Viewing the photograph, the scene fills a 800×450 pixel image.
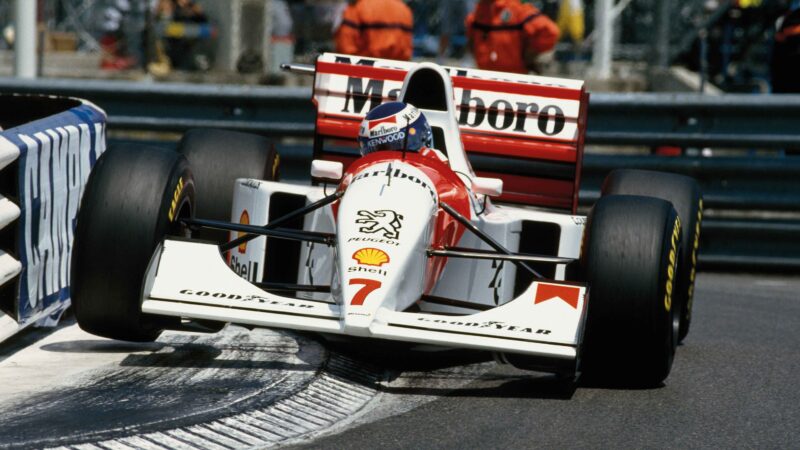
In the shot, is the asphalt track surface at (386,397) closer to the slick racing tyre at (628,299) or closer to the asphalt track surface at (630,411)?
the asphalt track surface at (630,411)

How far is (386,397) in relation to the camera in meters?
5.89

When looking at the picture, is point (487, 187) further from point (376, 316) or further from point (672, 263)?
point (376, 316)

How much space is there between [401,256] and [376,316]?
367 millimetres

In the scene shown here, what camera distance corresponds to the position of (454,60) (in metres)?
20.5

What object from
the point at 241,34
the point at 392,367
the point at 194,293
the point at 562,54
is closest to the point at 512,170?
the point at 392,367

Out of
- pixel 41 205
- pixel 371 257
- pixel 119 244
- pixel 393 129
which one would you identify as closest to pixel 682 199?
pixel 393 129

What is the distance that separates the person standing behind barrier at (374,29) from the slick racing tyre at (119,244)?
5.32m

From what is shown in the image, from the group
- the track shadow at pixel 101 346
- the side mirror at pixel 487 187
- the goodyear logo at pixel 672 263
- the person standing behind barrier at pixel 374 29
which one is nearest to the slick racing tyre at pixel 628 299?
the goodyear logo at pixel 672 263

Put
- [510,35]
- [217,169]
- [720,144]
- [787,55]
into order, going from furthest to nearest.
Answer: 1. [787,55]
2. [510,35]
3. [720,144]
4. [217,169]

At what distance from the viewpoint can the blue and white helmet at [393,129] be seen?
6.96 metres

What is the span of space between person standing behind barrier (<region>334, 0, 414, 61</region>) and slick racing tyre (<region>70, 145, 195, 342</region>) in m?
5.32

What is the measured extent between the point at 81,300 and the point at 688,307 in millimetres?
2856

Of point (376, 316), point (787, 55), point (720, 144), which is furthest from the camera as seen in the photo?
point (787, 55)

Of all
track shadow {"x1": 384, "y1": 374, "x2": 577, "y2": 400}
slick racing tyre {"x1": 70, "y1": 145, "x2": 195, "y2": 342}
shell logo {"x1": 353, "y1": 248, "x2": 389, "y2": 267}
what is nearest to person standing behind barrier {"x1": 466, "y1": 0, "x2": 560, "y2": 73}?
track shadow {"x1": 384, "y1": 374, "x2": 577, "y2": 400}
